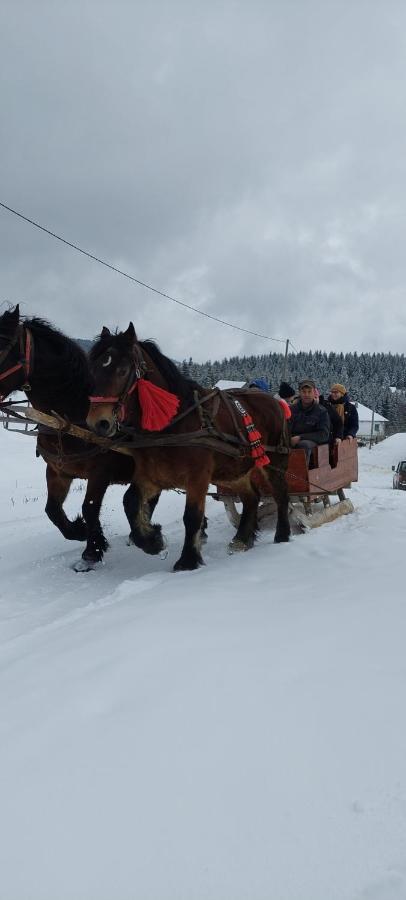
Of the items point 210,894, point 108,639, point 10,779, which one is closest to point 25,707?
point 10,779

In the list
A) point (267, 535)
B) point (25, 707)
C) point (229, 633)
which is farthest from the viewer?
point (267, 535)

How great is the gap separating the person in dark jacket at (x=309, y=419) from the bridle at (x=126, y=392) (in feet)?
8.72

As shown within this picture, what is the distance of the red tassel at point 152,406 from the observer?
191 inches

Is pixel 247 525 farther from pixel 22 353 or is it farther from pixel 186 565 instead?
pixel 22 353

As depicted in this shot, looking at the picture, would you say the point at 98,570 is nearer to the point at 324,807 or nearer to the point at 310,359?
the point at 324,807

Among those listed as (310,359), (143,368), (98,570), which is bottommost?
(98,570)

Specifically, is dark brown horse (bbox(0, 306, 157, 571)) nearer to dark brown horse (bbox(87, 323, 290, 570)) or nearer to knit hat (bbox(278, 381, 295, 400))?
dark brown horse (bbox(87, 323, 290, 570))

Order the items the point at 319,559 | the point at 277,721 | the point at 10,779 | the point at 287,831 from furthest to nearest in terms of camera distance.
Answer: the point at 319,559, the point at 277,721, the point at 10,779, the point at 287,831

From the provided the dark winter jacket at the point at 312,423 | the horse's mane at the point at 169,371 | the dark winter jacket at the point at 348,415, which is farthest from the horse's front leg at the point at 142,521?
the dark winter jacket at the point at 348,415

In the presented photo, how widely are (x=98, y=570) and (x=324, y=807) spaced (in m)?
4.06

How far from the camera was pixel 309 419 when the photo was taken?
7.33 m

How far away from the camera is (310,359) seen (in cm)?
13450

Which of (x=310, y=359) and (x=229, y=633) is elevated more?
(x=310, y=359)

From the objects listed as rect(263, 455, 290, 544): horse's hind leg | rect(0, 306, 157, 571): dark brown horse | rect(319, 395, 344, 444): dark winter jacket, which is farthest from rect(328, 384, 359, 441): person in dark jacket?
rect(0, 306, 157, 571): dark brown horse
